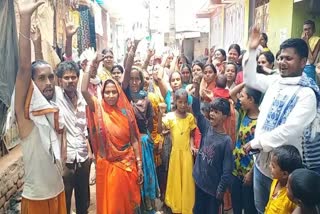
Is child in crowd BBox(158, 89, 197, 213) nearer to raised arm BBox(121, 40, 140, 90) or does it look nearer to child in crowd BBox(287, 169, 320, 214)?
raised arm BBox(121, 40, 140, 90)

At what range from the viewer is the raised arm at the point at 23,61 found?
2369 millimetres

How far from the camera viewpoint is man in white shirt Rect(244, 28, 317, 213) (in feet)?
7.75

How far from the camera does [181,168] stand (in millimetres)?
3818

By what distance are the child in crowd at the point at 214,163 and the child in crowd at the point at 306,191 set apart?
1.13m

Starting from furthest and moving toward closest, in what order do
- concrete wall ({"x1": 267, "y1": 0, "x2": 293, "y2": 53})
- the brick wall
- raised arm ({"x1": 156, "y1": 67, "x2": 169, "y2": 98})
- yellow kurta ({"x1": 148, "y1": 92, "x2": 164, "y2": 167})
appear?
concrete wall ({"x1": 267, "y1": 0, "x2": 293, "y2": 53}) < raised arm ({"x1": 156, "y1": 67, "x2": 169, "y2": 98}) < yellow kurta ({"x1": 148, "y1": 92, "x2": 164, "y2": 167}) < the brick wall

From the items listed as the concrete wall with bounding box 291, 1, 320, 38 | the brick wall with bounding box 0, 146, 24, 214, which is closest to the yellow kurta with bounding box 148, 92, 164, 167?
the brick wall with bounding box 0, 146, 24, 214

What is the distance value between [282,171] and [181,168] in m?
1.65

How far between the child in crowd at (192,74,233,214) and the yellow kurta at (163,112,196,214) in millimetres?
349

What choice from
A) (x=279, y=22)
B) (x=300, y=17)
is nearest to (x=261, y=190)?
(x=300, y=17)

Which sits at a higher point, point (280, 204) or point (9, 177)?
point (280, 204)

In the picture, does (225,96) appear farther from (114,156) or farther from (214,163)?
(114,156)

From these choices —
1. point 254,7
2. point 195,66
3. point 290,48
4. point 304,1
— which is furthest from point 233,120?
point 254,7

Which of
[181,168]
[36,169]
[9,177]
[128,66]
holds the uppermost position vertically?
[128,66]

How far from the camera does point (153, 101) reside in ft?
14.2
